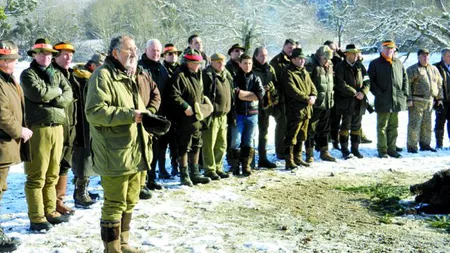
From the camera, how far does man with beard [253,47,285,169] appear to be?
355 inches

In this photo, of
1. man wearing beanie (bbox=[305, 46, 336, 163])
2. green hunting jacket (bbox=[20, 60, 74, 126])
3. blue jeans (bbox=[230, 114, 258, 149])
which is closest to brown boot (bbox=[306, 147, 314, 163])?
man wearing beanie (bbox=[305, 46, 336, 163])

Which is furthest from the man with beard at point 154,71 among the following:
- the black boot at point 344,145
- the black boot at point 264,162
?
the black boot at point 344,145

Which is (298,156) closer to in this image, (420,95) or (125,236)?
(420,95)

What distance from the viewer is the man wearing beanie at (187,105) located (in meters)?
7.55

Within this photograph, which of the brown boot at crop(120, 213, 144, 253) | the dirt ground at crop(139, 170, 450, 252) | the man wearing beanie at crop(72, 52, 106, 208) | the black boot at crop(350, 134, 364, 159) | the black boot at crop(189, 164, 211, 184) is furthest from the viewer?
the black boot at crop(350, 134, 364, 159)

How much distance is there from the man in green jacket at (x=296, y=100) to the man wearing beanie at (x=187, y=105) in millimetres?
1950

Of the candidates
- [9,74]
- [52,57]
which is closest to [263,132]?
[52,57]

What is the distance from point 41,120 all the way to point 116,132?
5.17ft

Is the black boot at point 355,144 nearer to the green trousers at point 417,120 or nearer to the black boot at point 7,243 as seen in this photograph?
the green trousers at point 417,120

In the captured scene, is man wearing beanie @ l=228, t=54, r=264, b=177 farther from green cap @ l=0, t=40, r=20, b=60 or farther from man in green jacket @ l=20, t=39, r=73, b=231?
green cap @ l=0, t=40, r=20, b=60

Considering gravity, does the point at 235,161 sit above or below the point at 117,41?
below

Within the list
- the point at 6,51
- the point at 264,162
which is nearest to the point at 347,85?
the point at 264,162

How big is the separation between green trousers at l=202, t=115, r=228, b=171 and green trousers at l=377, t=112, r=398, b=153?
3.83 meters

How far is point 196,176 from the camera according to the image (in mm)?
7984
